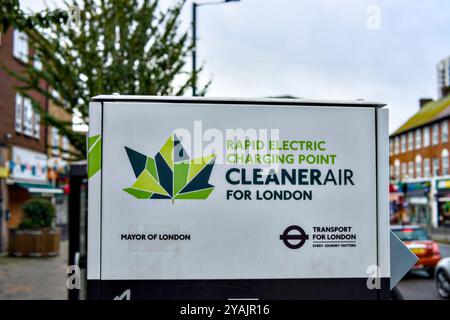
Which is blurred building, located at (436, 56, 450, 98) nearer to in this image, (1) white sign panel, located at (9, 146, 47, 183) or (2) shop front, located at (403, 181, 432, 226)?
(2) shop front, located at (403, 181, 432, 226)

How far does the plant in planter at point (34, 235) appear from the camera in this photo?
2033 centimetres

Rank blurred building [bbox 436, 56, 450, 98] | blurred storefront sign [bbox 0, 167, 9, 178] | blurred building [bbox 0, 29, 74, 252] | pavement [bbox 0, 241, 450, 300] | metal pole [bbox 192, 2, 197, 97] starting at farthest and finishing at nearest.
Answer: blurred building [bbox 436, 56, 450, 98] < blurred building [bbox 0, 29, 74, 252] < blurred storefront sign [bbox 0, 167, 9, 178] < metal pole [bbox 192, 2, 197, 97] < pavement [bbox 0, 241, 450, 300]

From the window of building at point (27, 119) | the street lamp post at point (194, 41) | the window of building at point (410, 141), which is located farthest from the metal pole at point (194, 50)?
the window of building at point (410, 141)

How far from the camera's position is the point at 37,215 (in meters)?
20.6

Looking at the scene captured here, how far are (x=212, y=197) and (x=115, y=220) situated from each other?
71cm

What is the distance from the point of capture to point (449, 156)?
171 feet

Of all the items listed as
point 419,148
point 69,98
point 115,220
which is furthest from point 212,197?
point 419,148

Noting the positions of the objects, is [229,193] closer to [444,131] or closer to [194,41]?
[194,41]

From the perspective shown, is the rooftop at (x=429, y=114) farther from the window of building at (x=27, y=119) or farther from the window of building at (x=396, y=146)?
the window of building at (x=27, y=119)

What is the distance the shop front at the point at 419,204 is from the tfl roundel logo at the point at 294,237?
2124 inches

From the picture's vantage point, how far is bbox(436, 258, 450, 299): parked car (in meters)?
11.8

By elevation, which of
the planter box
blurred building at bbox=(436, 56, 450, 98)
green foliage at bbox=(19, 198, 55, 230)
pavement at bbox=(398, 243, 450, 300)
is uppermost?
blurred building at bbox=(436, 56, 450, 98)

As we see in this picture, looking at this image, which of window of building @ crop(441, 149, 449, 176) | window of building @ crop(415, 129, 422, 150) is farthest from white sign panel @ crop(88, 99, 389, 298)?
window of building @ crop(415, 129, 422, 150)

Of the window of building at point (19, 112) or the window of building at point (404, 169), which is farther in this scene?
the window of building at point (404, 169)
